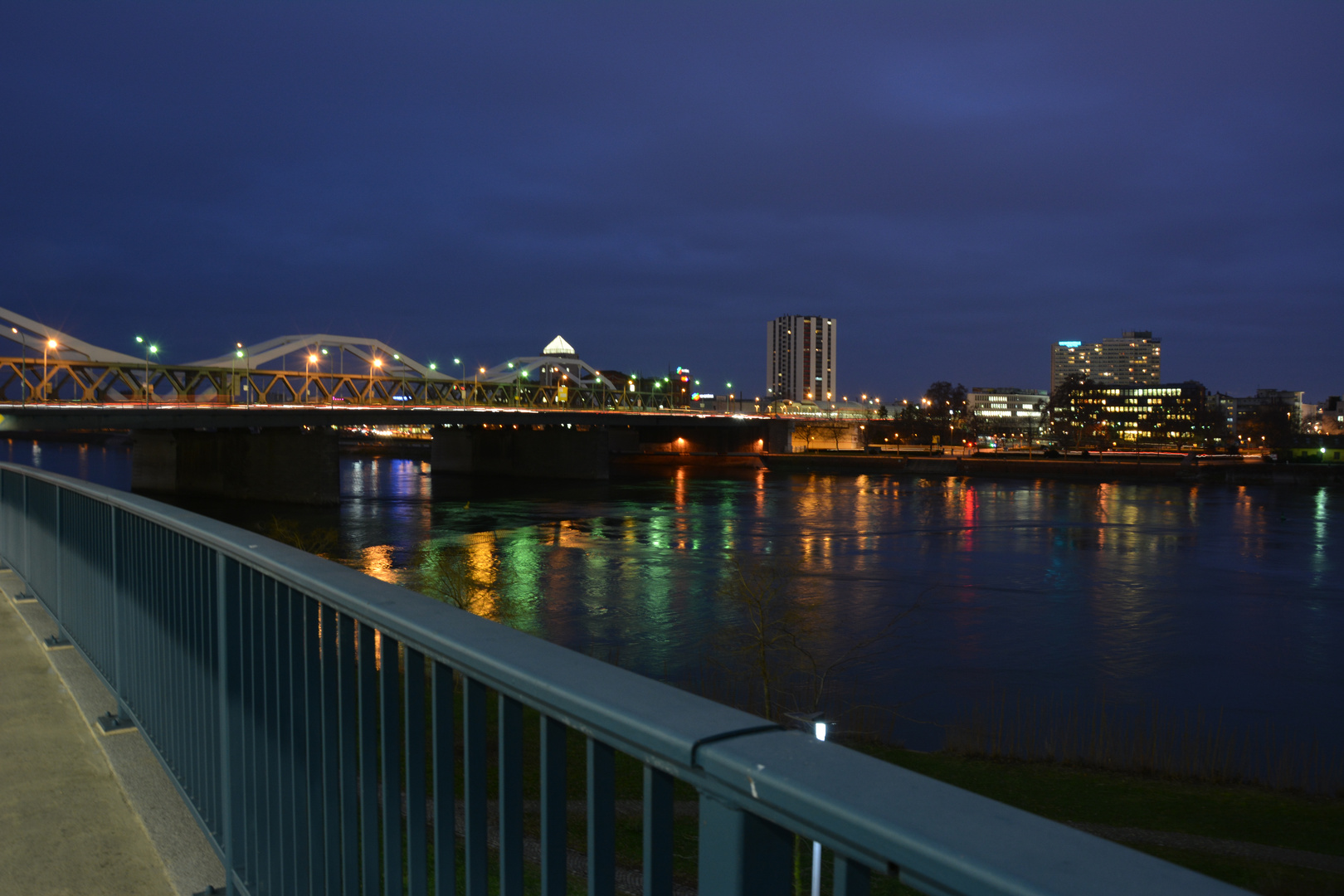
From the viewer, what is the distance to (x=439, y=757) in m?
2.54

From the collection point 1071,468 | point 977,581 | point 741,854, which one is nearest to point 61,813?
point 741,854

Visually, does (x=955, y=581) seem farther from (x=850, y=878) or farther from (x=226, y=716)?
(x=850, y=878)

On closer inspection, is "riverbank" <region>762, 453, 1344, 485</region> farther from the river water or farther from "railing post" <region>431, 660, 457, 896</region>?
"railing post" <region>431, 660, 457, 896</region>

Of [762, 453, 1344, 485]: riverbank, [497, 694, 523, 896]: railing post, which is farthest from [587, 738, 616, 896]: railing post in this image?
[762, 453, 1344, 485]: riverbank

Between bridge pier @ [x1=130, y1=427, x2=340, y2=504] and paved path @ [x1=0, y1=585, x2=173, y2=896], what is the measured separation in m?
60.3

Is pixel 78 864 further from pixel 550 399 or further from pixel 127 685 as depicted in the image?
pixel 550 399

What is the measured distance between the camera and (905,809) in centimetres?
134

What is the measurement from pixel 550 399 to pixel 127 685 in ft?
493

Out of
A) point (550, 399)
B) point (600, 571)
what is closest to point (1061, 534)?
point (600, 571)

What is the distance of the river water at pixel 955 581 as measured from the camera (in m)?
20.0

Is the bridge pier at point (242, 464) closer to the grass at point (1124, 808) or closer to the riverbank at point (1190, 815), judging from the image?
the grass at point (1124, 808)

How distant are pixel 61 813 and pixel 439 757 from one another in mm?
3650

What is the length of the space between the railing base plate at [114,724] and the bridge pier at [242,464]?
60584 mm

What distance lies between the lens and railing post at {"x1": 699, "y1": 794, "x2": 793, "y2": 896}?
1529mm
